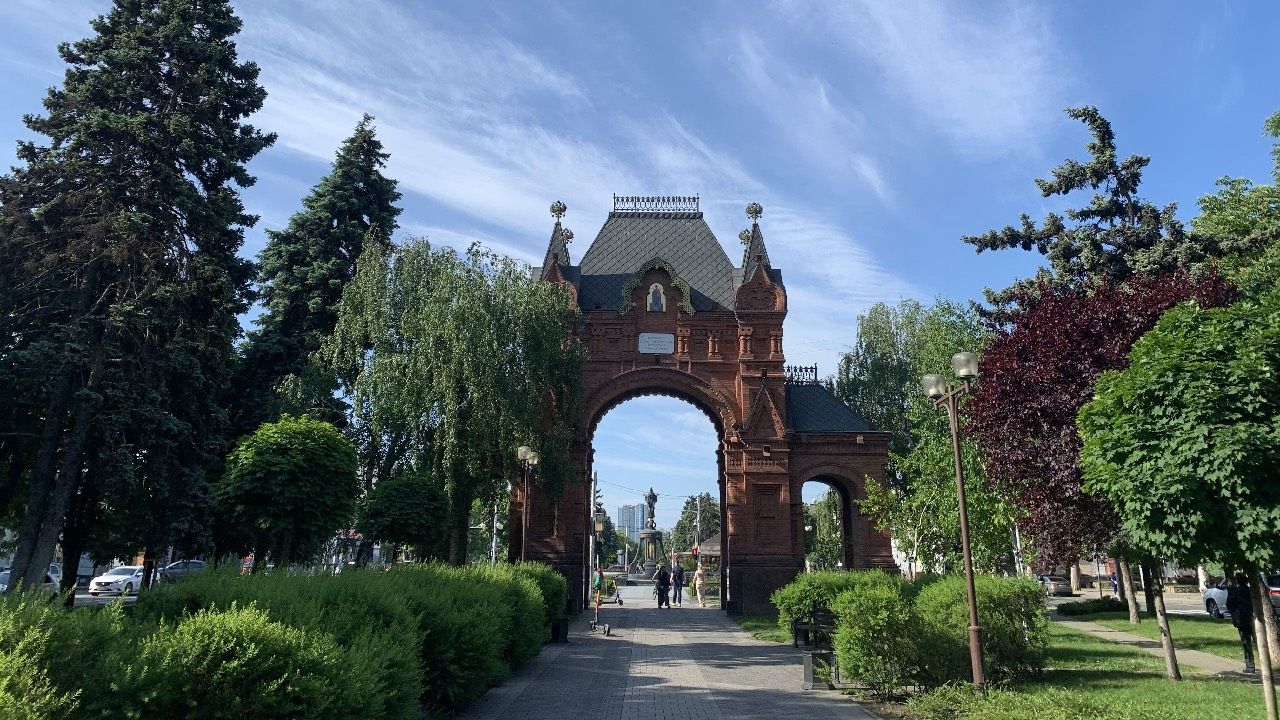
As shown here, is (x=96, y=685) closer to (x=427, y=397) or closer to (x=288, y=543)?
(x=288, y=543)

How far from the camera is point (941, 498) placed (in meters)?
25.9

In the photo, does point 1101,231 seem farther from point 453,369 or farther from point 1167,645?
point 453,369

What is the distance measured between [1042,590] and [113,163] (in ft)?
77.1

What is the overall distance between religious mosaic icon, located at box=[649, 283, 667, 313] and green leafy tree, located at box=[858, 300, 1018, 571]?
11.0 m

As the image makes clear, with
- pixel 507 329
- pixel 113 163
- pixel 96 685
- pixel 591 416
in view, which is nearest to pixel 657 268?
pixel 591 416

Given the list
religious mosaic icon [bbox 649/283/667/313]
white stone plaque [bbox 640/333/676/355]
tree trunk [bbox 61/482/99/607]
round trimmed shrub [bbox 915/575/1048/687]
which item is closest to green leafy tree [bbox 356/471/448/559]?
tree trunk [bbox 61/482/99/607]

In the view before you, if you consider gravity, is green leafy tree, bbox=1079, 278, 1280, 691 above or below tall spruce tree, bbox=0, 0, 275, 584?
below

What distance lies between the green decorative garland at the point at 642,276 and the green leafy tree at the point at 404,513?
12914mm

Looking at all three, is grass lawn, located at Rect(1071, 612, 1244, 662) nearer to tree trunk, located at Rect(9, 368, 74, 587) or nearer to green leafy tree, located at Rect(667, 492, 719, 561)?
tree trunk, located at Rect(9, 368, 74, 587)

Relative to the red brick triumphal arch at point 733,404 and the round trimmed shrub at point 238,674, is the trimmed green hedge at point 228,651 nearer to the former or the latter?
the round trimmed shrub at point 238,674

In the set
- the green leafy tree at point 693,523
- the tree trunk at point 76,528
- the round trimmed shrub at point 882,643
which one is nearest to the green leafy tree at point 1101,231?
the round trimmed shrub at point 882,643

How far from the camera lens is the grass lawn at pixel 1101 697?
869cm

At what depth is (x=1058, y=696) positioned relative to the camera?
930 cm

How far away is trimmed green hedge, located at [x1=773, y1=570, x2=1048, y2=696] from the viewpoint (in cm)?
1168
